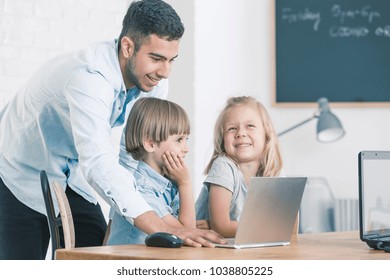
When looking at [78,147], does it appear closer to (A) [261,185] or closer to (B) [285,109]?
(A) [261,185]

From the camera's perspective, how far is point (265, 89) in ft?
14.2

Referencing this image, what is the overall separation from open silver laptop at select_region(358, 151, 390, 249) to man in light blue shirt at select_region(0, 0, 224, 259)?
0.47 m

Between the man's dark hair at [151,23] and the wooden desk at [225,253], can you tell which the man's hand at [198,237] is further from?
the man's dark hair at [151,23]

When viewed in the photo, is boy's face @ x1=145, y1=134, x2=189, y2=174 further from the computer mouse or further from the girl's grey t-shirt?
the computer mouse

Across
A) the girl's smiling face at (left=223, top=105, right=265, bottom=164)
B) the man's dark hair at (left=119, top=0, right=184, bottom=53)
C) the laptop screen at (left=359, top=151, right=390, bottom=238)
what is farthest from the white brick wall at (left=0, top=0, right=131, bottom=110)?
the laptop screen at (left=359, top=151, right=390, bottom=238)

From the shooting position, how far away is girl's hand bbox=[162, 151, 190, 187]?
1.96 meters

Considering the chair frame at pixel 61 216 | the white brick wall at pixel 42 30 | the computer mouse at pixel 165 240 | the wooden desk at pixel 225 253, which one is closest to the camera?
the wooden desk at pixel 225 253

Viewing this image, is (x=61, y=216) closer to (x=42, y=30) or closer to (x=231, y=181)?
(x=231, y=181)

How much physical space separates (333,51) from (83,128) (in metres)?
2.68

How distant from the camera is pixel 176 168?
6.45ft

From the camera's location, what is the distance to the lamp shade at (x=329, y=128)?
4031mm

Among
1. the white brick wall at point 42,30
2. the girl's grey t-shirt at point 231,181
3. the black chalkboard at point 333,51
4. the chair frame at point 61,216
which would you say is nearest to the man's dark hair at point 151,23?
the girl's grey t-shirt at point 231,181

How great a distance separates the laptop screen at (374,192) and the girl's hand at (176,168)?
565 millimetres
